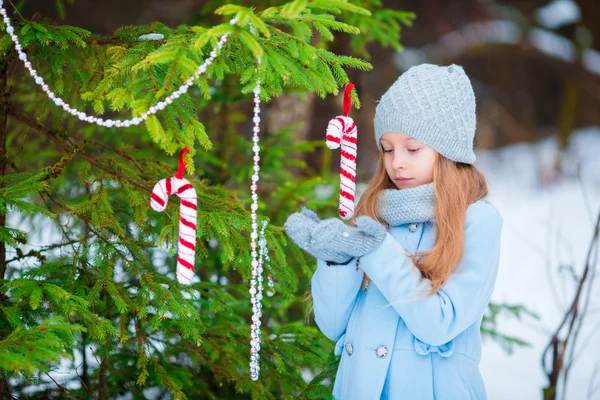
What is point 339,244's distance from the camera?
6.77 ft

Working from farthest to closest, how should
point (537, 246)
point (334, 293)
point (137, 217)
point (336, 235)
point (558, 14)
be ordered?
point (558, 14), point (537, 246), point (137, 217), point (334, 293), point (336, 235)

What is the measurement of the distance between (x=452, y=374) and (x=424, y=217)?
63cm

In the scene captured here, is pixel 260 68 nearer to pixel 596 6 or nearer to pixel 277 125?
pixel 277 125

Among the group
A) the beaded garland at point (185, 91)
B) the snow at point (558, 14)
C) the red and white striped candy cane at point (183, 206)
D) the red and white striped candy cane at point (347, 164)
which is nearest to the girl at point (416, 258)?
the red and white striped candy cane at point (347, 164)

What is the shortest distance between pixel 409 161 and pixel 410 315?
66 centimetres

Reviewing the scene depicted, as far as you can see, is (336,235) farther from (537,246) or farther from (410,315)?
(537,246)

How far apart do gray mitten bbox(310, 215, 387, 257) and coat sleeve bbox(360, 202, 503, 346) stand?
0.04 metres

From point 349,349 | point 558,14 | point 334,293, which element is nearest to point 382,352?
point 349,349

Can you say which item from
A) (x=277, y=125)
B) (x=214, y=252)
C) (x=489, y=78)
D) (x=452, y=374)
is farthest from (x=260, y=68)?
(x=489, y=78)

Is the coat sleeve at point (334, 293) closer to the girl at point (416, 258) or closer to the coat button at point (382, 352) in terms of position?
the girl at point (416, 258)

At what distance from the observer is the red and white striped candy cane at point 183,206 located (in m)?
2.15

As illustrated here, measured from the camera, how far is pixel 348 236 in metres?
2.06

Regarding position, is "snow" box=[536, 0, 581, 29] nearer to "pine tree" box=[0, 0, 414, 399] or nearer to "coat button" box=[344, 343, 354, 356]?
"pine tree" box=[0, 0, 414, 399]

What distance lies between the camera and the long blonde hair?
217 centimetres
